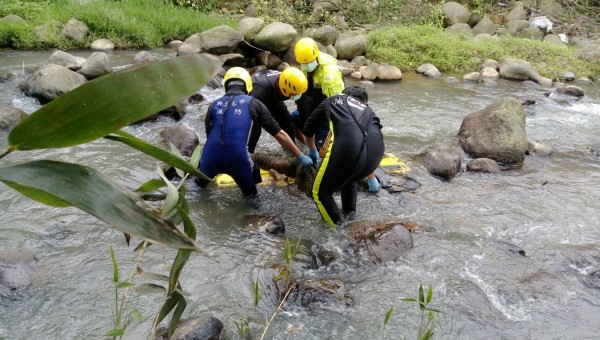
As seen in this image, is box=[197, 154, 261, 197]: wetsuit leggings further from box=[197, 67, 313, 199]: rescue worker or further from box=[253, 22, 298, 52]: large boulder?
box=[253, 22, 298, 52]: large boulder

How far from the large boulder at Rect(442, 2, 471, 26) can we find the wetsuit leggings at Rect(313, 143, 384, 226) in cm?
1250

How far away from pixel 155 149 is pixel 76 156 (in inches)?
243

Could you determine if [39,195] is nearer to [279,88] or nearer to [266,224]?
[266,224]

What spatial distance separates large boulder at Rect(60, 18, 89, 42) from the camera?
11.6 m

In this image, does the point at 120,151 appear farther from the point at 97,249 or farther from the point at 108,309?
the point at 108,309

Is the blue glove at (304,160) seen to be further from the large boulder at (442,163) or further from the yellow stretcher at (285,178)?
the large boulder at (442,163)

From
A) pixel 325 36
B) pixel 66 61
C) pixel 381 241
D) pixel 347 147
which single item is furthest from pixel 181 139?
pixel 325 36

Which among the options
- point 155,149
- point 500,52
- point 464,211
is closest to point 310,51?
point 464,211

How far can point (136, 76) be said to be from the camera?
800mm

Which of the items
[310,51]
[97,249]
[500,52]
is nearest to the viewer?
[97,249]

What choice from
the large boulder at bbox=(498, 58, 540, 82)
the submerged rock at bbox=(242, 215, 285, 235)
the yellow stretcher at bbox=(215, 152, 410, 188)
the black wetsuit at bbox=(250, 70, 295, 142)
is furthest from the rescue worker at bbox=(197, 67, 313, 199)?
the large boulder at bbox=(498, 58, 540, 82)

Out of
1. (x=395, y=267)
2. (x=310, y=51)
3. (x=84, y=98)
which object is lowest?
(x=395, y=267)

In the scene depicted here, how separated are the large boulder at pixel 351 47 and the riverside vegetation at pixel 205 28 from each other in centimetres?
30

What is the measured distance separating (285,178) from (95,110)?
546 cm
